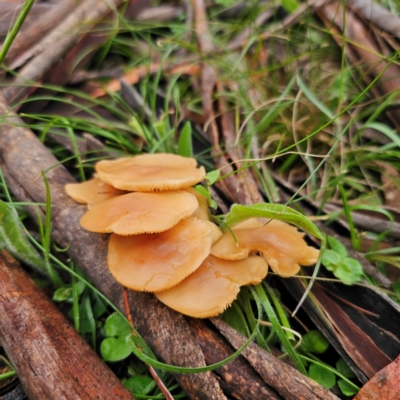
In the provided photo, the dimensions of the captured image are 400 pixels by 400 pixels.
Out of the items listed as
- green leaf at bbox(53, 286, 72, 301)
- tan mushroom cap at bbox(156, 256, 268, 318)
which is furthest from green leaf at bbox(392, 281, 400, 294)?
green leaf at bbox(53, 286, 72, 301)

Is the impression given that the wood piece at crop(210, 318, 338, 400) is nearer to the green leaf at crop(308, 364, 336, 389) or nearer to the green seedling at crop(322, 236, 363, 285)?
the green leaf at crop(308, 364, 336, 389)

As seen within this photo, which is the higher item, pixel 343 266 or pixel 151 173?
pixel 151 173

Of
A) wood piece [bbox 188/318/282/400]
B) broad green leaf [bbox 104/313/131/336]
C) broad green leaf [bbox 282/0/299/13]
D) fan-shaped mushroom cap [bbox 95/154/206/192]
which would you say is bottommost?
broad green leaf [bbox 104/313/131/336]

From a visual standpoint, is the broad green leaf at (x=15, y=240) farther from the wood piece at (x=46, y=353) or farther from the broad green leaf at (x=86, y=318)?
the broad green leaf at (x=86, y=318)

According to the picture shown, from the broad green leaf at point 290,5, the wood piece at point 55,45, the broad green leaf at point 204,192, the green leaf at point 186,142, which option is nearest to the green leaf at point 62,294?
the broad green leaf at point 204,192

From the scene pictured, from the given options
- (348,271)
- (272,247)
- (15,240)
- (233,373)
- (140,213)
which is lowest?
(233,373)

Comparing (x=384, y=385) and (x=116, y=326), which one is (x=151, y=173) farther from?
(x=384, y=385)

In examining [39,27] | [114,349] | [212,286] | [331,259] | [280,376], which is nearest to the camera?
[280,376]

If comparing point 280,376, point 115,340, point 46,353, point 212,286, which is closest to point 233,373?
Result: point 280,376
